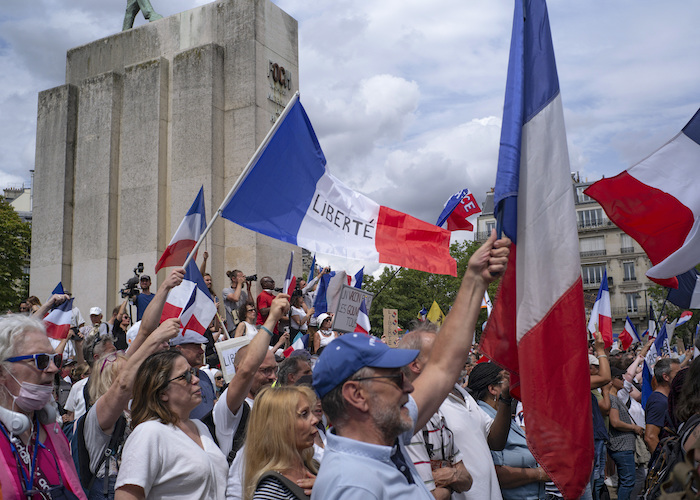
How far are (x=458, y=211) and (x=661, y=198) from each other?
4974mm

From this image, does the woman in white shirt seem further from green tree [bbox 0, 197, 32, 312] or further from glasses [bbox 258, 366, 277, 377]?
green tree [bbox 0, 197, 32, 312]

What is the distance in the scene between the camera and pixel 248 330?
380 inches

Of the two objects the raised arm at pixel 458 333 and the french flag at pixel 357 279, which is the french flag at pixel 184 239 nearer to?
the raised arm at pixel 458 333

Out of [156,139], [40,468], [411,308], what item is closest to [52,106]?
[156,139]

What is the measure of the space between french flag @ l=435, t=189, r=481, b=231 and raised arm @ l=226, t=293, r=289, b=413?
17.9 feet

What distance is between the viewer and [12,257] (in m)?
37.9

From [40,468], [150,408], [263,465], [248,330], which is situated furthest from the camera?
[248,330]

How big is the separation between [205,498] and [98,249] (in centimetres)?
1517

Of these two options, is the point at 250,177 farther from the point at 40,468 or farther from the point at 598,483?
the point at 598,483

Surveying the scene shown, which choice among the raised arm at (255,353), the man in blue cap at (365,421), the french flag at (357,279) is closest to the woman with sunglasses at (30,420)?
the raised arm at (255,353)

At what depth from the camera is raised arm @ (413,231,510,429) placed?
3.19 metres

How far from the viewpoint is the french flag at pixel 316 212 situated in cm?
633

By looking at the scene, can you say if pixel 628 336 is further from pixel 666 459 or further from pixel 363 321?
pixel 666 459

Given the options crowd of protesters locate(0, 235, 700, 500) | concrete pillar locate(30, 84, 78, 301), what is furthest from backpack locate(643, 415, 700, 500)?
concrete pillar locate(30, 84, 78, 301)
